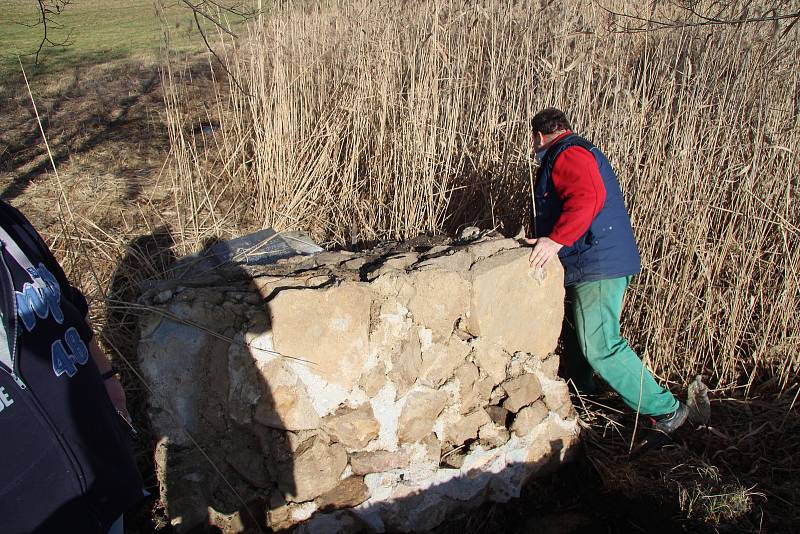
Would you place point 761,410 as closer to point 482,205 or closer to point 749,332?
point 749,332

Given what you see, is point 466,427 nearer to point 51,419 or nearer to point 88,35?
point 51,419

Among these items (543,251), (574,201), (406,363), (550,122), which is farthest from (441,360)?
(550,122)

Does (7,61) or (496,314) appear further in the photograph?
(7,61)

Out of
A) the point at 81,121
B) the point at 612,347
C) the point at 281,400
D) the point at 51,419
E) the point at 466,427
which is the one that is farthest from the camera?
the point at 81,121

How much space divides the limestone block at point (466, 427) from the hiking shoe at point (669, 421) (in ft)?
2.68

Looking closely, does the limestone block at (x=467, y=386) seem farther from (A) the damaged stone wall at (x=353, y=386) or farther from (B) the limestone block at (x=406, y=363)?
(B) the limestone block at (x=406, y=363)

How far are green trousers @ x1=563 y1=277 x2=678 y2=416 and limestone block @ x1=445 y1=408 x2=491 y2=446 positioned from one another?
0.58 metres

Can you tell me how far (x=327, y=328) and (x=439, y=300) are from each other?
43 cm

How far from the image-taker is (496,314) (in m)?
2.34

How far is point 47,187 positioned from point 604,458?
3540 mm

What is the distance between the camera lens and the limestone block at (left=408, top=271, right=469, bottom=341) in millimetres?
2188

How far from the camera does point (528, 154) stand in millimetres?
2895

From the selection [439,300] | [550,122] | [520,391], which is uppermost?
[550,122]

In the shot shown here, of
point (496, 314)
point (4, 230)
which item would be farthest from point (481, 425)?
point (4, 230)
